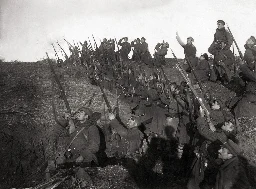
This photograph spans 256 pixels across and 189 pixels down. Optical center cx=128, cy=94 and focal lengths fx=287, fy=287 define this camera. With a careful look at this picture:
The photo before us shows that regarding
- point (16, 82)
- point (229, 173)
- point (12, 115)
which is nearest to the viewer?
point (229, 173)

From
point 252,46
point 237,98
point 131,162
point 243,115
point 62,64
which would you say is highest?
point 62,64

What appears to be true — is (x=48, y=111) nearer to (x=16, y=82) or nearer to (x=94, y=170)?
(x=16, y=82)

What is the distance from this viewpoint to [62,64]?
588 inches

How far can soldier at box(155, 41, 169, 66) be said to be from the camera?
14227 mm

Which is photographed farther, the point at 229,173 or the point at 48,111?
the point at 48,111

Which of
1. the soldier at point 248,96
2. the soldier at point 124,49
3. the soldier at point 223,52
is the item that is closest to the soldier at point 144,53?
the soldier at point 124,49

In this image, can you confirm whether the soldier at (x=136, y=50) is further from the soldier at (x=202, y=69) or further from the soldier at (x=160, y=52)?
the soldier at (x=202, y=69)

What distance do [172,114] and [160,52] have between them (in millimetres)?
6385

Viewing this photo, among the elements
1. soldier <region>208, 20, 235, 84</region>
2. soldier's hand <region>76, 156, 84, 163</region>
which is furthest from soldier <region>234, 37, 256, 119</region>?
soldier's hand <region>76, 156, 84, 163</region>

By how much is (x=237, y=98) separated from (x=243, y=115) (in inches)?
23.2

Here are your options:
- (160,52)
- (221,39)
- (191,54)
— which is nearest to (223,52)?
(221,39)

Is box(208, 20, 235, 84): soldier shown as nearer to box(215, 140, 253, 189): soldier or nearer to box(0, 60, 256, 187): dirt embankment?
box(0, 60, 256, 187): dirt embankment

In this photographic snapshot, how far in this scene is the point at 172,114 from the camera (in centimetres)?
863

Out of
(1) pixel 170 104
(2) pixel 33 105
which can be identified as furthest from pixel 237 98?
(2) pixel 33 105
